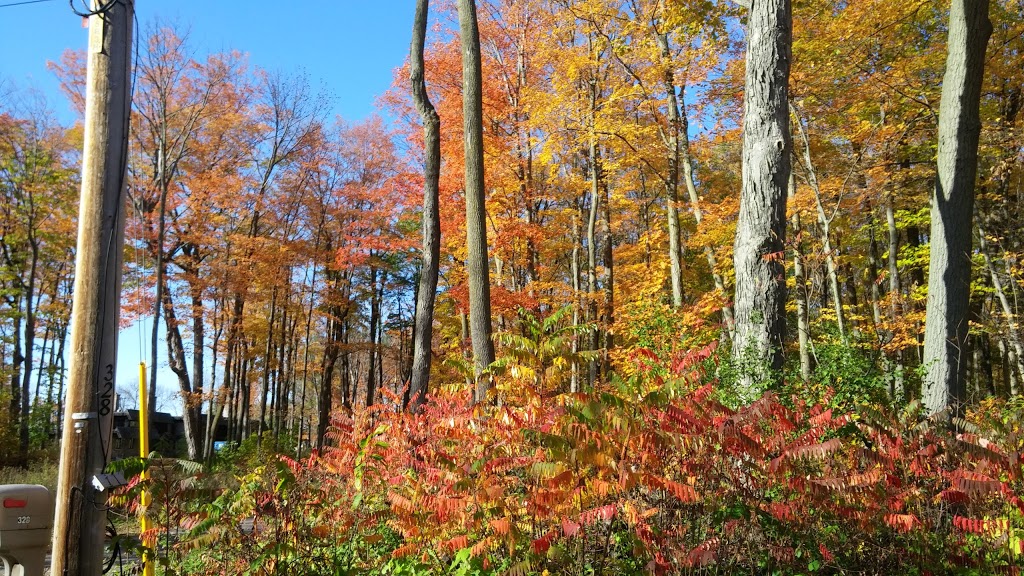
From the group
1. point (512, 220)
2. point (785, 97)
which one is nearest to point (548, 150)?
point (512, 220)

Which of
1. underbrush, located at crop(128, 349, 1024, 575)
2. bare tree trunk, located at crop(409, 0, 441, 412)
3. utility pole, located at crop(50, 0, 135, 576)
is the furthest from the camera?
bare tree trunk, located at crop(409, 0, 441, 412)

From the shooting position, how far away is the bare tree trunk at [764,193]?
21.5ft

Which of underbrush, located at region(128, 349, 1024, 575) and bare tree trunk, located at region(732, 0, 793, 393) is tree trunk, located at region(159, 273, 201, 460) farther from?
bare tree trunk, located at region(732, 0, 793, 393)

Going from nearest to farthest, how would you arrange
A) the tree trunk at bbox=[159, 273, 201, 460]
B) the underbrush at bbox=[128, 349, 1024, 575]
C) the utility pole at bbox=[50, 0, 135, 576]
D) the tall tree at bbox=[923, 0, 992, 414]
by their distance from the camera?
the underbrush at bbox=[128, 349, 1024, 575] → the utility pole at bbox=[50, 0, 135, 576] → the tall tree at bbox=[923, 0, 992, 414] → the tree trunk at bbox=[159, 273, 201, 460]

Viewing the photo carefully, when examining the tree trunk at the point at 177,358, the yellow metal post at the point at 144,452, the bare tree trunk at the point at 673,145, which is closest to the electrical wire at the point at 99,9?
the yellow metal post at the point at 144,452

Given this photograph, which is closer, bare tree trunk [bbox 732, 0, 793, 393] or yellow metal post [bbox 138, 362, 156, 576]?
yellow metal post [bbox 138, 362, 156, 576]

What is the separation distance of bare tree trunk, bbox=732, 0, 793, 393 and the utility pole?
17.6 ft

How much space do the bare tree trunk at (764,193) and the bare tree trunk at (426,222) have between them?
6.12m

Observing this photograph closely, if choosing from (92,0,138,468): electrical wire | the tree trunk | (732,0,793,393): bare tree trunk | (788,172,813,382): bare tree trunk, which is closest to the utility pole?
(92,0,138,468): electrical wire

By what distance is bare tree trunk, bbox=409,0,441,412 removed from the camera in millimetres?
11422

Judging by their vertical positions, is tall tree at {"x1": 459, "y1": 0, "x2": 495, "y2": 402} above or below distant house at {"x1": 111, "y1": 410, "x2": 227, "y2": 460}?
above

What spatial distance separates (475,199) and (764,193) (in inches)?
201

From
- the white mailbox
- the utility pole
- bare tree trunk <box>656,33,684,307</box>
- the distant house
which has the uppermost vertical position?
bare tree trunk <box>656,33,684,307</box>

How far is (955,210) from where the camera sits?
7.20 m
